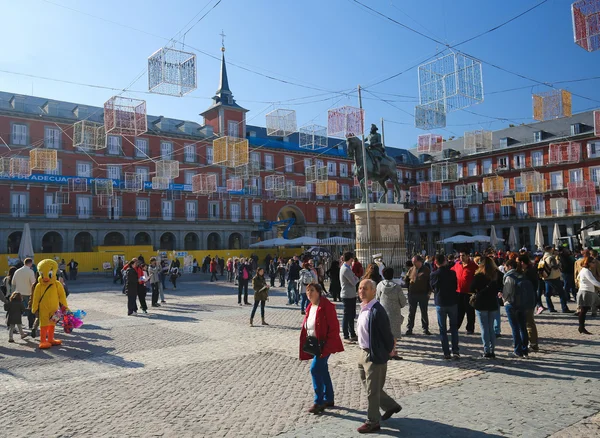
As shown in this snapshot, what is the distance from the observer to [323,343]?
5.03 m

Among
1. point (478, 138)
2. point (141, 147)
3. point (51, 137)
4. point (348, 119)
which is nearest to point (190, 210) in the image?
point (141, 147)

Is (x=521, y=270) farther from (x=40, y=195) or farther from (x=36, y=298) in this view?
(x=40, y=195)

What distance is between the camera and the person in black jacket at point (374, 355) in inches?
176

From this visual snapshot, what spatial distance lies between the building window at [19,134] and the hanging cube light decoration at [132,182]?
8.32 m

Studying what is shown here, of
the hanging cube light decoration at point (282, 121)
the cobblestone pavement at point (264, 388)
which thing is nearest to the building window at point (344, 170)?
the hanging cube light decoration at point (282, 121)

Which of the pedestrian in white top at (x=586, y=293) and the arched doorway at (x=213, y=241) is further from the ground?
the arched doorway at (x=213, y=241)

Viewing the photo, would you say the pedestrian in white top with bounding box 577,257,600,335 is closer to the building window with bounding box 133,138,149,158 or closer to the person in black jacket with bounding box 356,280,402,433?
the person in black jacket with bounding box 356,280,402,433

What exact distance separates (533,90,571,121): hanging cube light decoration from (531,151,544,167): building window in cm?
3941

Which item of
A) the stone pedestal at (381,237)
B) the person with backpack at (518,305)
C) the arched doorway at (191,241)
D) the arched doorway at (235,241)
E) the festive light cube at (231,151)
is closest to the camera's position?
the person with backpack at (518,305)

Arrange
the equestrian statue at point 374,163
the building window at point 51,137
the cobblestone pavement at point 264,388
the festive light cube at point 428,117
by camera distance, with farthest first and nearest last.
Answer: the building window at point 51,137 < the equestrian statue at point 374,163 < the festive light cube at point 428,117 < the cobblestone pavement at point 264,388

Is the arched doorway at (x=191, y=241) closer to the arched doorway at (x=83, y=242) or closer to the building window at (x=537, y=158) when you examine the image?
the arched doorway at (x=83, y=242)

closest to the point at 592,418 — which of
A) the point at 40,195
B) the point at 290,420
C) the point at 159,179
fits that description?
the point at 290,420

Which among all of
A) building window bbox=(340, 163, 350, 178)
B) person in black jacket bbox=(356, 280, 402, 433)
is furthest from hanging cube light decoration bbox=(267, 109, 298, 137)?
building window bbox=(340, 163, 350, 178)

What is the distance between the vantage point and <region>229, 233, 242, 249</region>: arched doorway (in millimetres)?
50500
